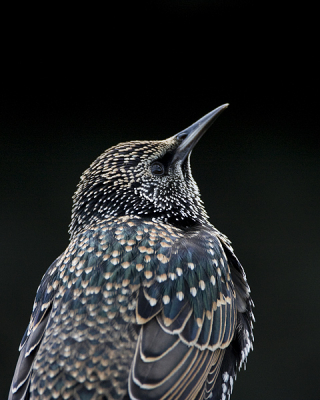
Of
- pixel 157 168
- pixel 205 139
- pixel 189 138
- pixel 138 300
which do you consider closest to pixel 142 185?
pixel 157 168

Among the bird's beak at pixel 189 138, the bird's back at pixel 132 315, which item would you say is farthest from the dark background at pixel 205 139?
the bird's back at pixel 132 315

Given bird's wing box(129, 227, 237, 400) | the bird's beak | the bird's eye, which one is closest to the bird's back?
bird's wing box(129, 227, 237, 400)

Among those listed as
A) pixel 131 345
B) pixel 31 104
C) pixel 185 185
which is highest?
pixel 31 104

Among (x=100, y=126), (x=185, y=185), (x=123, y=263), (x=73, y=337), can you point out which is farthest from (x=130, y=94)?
(x=73, y=337)

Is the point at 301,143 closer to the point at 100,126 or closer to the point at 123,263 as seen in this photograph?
the point at 100,126

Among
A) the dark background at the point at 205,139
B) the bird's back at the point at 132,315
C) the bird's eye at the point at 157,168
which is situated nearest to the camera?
the bird's back at the point at 132,315

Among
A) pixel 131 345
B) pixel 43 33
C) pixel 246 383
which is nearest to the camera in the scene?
pixel 131 345

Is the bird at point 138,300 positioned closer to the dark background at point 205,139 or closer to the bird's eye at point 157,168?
the bird's eye at point 157,168
